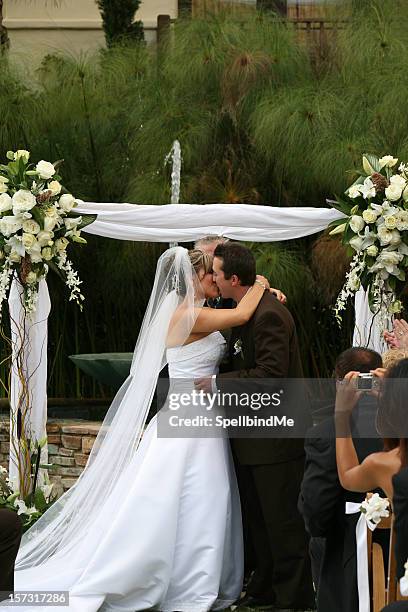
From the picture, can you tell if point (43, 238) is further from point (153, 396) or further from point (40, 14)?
point (40, 14)

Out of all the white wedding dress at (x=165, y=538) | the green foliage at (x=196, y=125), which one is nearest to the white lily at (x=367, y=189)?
the white wedding dress at (x=165, y=538)

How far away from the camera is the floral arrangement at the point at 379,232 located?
212 inches

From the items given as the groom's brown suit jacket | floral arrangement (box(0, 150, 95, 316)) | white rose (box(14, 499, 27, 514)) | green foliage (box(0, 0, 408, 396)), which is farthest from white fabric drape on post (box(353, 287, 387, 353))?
green foliage (box(0, 0, 408, 396))

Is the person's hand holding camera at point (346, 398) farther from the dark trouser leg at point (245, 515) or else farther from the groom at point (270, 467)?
the dark trouser leg at point (245, 515)

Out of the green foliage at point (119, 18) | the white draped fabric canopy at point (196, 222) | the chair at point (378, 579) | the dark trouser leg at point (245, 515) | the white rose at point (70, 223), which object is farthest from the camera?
the green foliage at point (119, 18)

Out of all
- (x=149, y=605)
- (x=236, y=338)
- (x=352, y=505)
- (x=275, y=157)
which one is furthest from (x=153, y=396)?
(x=275, y=157)

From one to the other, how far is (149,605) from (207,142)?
4.19 metres

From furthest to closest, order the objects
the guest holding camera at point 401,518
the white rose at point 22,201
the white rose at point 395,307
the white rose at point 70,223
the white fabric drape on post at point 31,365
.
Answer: the white fabric drape on post at point 31,365
the white rose at point 70,223
the white rose at point 22,201
the white rose at point 395,307
the guest holding camera at point 401,518

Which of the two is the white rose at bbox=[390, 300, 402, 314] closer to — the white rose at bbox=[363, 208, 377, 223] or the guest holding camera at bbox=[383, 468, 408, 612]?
the white rose at bbox=[363, 208, 377, 223]

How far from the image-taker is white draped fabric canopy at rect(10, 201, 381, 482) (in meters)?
6.12

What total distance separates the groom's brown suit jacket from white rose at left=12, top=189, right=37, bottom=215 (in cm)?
123

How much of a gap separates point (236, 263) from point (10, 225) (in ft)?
3.95

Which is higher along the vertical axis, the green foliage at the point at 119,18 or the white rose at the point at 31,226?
the green foliage at the point at 119,18

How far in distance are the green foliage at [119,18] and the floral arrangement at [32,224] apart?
4.43 meters
